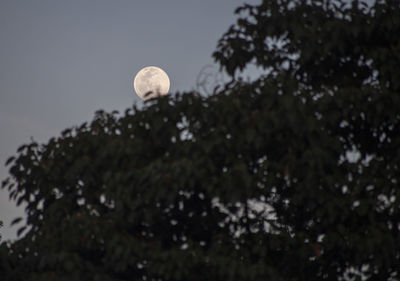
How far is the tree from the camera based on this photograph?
8602 millimetres

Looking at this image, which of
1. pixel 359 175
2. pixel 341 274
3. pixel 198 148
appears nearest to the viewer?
pixel 198 148

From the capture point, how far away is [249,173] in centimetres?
949

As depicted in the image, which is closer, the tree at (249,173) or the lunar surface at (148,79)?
the tree at (249,173)

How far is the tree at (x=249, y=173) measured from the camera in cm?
860

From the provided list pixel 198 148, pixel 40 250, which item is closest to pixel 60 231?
pixel 40 250

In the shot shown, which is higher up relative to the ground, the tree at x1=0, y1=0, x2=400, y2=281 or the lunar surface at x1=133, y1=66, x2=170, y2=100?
the lunar surface at x1=133, y1=66, x2=170, y2=100

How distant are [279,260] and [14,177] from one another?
4786 mm

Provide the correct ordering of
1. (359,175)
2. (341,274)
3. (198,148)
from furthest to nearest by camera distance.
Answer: (341,274) < (359,175) < (198,148)

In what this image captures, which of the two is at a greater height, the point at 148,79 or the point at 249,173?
the point at 148,79

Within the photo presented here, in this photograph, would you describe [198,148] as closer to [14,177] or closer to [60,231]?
[60,231]

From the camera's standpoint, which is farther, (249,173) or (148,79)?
(148,79)

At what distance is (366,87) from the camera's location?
30.2 ft

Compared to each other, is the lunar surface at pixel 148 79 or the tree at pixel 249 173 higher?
the lunar surface at pixel 148 79

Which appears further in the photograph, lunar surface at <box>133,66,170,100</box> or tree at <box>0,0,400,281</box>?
lunar surface at <box>133,66,170,100</box>
